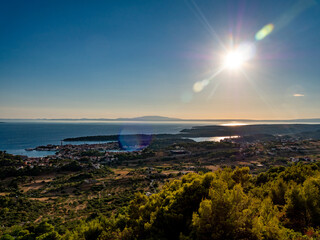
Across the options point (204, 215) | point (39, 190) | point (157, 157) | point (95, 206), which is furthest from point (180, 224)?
point (157, 157)

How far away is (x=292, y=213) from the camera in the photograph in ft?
39.5

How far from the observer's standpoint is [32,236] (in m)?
15.4

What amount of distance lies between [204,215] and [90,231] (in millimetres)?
10349

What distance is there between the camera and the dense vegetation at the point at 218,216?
7.70 m

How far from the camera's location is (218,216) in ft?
26.0

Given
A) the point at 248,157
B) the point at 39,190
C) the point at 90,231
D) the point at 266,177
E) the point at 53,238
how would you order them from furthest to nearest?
the point at 248,157
the point at 39,190
the point at 266,177
the point at 53,238
the point at 90,231

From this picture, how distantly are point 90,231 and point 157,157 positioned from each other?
5091cm

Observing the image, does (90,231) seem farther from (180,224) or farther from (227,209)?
(227,209)

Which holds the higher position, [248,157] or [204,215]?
[204,215]

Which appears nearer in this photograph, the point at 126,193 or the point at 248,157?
the point at 126,193

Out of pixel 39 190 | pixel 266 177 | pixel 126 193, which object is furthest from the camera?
pixel 39 190

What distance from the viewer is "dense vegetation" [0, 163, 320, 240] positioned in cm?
770

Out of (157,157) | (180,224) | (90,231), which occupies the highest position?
(180,224)

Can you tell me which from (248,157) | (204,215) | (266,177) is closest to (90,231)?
(204,215)
